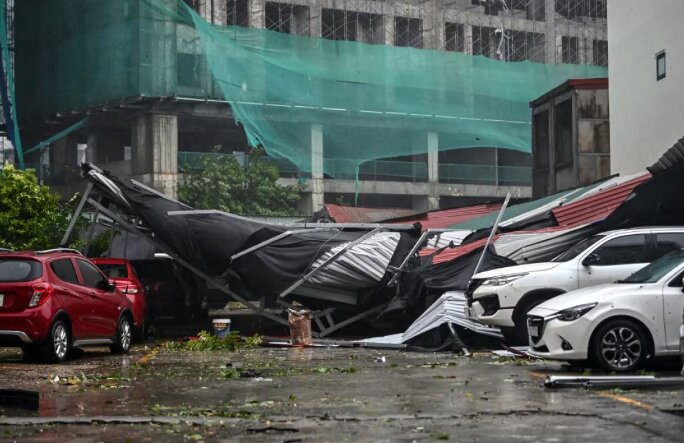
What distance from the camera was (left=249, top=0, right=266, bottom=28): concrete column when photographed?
179ft

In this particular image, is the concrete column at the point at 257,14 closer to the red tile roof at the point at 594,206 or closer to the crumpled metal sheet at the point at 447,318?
the red tile roof at the point at 594,206

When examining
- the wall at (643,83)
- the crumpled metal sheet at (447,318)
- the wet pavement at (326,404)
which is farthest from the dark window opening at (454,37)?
the wet pavement at (326,404)

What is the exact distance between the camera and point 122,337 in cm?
1845

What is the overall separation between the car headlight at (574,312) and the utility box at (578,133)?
16775mm

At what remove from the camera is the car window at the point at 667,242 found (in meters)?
16.5

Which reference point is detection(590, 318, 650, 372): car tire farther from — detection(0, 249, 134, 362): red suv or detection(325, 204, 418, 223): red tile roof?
detection(325, 204, 418, 223): red tile roof

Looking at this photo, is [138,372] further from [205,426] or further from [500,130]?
[500,130]

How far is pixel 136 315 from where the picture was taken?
2066 centimetres

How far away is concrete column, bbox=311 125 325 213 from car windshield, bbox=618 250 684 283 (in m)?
36.3

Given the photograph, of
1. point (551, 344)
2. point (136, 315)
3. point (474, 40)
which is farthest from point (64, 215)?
point (474, 40)

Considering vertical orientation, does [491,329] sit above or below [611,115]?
below

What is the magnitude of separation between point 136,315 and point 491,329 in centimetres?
664

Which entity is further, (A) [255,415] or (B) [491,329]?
(B) [491,329]

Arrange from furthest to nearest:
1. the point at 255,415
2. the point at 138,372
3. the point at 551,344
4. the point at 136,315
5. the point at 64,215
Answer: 1. the point at 64,215
2. the point at 136,315
3. the point at 138,372
4. the point at 551,344
5. the point at 255,415
